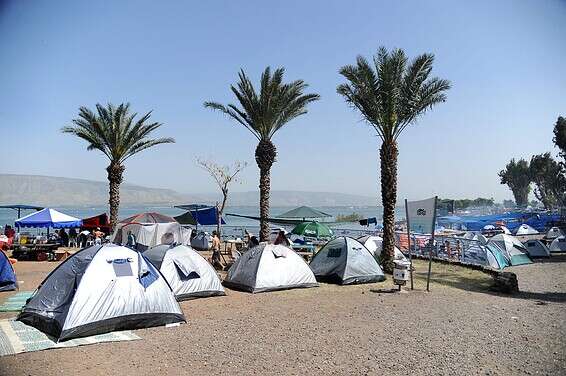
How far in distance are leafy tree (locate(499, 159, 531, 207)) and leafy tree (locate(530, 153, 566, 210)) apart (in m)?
7.65

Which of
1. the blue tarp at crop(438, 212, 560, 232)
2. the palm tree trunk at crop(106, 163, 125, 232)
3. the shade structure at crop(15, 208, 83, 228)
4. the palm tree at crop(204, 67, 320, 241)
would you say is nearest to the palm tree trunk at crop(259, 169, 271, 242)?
the palm tree at crop(204, 67, 320, 241)

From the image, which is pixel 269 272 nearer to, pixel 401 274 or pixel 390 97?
pixel 401 274

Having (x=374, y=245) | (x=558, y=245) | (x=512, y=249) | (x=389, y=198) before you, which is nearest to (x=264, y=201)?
(x=374, y=245)

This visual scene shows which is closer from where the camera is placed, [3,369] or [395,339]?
[3,369]

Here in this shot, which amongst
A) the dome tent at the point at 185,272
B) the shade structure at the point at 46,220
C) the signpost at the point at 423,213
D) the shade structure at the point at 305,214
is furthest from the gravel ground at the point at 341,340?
the shade structure at the point at 46,220

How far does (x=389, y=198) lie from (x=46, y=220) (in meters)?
17.2

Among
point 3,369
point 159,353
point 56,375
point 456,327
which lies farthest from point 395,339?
point 3,369

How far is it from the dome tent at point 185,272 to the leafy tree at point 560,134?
40.6 m

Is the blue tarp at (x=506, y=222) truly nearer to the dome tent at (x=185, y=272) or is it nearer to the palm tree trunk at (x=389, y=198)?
the palm tree trunk at (x=389, y=198)

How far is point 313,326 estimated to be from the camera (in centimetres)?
836

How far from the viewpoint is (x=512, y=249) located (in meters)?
20.3

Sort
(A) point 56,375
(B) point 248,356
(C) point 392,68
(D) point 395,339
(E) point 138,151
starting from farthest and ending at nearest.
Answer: (E) point 138,151
(C) point 392,68
(D) point 395,339
(B) point 248,356
(A) point 56,375

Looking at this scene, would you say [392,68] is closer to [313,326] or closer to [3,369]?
[313,326]

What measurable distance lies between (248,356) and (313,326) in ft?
6.91
